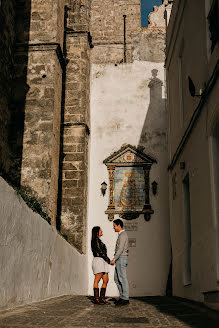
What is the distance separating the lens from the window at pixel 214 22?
668 centimetres

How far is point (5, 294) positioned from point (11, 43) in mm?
7912

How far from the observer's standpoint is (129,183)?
1341cm

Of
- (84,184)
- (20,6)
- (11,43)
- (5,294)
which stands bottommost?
(5,294)

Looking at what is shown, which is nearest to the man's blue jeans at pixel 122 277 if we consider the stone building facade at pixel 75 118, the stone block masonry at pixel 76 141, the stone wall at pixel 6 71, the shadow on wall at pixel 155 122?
the stone building facade at pixel 75 118

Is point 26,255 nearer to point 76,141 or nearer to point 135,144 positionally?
point 76,141

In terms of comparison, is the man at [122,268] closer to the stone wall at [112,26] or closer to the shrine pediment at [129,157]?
the shrine pediment at [129,157]

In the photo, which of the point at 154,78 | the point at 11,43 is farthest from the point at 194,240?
the point at 154,78

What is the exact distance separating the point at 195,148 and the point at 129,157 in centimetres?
578

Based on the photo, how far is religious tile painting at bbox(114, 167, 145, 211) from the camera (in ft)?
43.4

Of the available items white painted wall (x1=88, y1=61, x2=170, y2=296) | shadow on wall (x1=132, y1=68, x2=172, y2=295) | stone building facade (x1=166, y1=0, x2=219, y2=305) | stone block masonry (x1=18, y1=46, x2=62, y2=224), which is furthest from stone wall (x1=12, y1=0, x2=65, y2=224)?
shadow on wall (x1=132, y1=68, x2=172, y2=295)

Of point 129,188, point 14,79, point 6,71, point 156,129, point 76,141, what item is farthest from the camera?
point 156,129

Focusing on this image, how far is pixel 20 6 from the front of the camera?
11.9 m

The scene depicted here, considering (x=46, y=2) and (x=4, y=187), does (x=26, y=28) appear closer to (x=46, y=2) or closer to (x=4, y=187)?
(x=46, y=2)

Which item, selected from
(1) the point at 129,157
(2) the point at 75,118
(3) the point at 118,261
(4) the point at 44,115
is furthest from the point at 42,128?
(3) the point at 118,261
